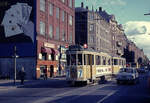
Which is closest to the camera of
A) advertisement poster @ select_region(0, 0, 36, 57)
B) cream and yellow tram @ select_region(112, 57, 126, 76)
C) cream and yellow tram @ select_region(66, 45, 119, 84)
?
cream and yellow tram @ select_region(66, 45, 119, 84)

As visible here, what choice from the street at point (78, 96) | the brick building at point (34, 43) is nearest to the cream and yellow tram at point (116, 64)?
the brick building at point (34, 43)

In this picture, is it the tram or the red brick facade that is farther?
the red brick facade

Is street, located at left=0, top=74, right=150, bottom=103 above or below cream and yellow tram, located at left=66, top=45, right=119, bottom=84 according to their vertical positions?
below

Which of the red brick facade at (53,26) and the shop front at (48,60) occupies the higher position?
the red brick facade at (53,26)

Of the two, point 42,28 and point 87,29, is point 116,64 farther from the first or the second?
point 87,29

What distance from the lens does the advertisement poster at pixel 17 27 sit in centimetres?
3700

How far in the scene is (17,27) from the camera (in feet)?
123

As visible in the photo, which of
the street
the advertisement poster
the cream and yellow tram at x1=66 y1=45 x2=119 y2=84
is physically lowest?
the street

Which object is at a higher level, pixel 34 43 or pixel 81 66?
pixel 34 43

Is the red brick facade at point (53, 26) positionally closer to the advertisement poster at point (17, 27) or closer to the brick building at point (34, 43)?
the brick building at point (34, 43)

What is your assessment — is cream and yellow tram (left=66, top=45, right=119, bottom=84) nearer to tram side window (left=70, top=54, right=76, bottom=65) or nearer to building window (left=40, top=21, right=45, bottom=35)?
tram side window (left=70, top=54, right=76, bottom=65)

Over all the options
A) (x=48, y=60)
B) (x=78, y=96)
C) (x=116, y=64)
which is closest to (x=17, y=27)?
(x=48, y=60)

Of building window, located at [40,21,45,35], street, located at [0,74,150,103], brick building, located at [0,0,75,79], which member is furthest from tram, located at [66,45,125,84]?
building window, located at [40,21,45,35]

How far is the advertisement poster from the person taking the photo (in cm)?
3700
